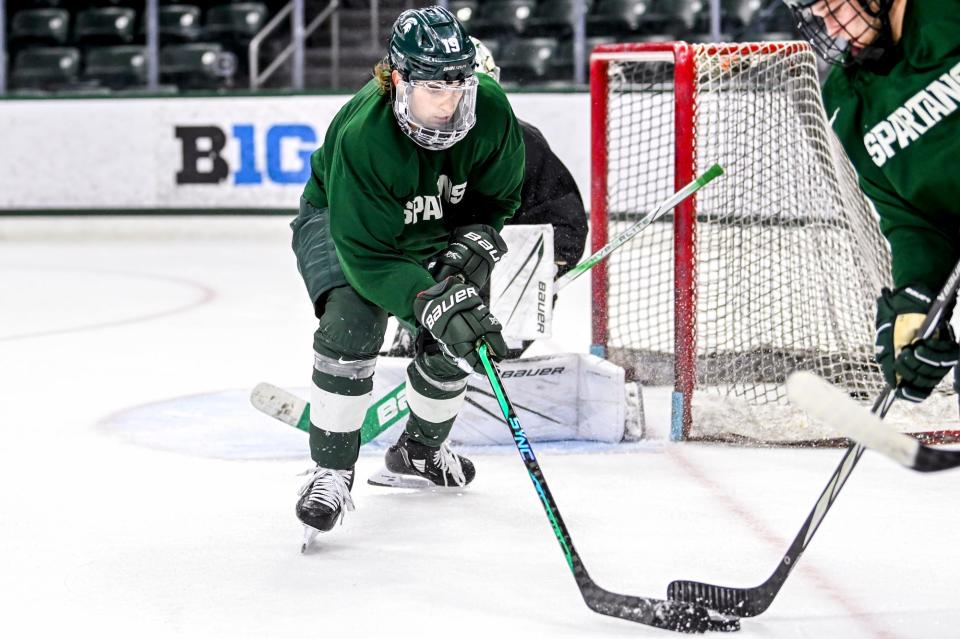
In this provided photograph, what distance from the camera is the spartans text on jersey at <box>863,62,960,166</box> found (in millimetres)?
1555

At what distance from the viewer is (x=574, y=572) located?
1.85 meters

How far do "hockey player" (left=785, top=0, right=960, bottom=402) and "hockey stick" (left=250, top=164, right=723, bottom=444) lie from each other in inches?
43.0

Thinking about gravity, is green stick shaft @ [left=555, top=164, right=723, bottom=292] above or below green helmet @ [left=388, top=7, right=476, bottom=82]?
below

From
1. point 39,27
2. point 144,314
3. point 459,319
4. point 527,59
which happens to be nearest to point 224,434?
point 459,319

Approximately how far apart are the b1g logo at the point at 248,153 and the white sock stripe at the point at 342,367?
16.7 ft

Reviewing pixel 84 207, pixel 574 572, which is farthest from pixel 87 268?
pixel 574 572

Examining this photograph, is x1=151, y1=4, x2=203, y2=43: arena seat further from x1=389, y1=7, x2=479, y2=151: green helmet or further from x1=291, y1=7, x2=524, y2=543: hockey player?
x1=389, y1=7, x2=479, y2=151: green helmet

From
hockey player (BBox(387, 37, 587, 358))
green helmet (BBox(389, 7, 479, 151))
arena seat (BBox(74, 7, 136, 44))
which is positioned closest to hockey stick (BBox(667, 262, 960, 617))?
green helmet (BBox(389, 7, 479, 151))

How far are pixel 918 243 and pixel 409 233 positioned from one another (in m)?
0.90

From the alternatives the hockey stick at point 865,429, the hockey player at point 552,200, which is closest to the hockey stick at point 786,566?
the hockey stick at point 865,429

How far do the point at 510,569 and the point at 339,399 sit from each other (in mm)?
425

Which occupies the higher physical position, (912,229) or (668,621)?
(912,229)

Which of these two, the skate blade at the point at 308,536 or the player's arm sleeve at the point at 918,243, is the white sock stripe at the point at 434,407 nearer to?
the skate blade at the point at 308,536

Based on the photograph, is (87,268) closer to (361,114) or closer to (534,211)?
(534,211)
